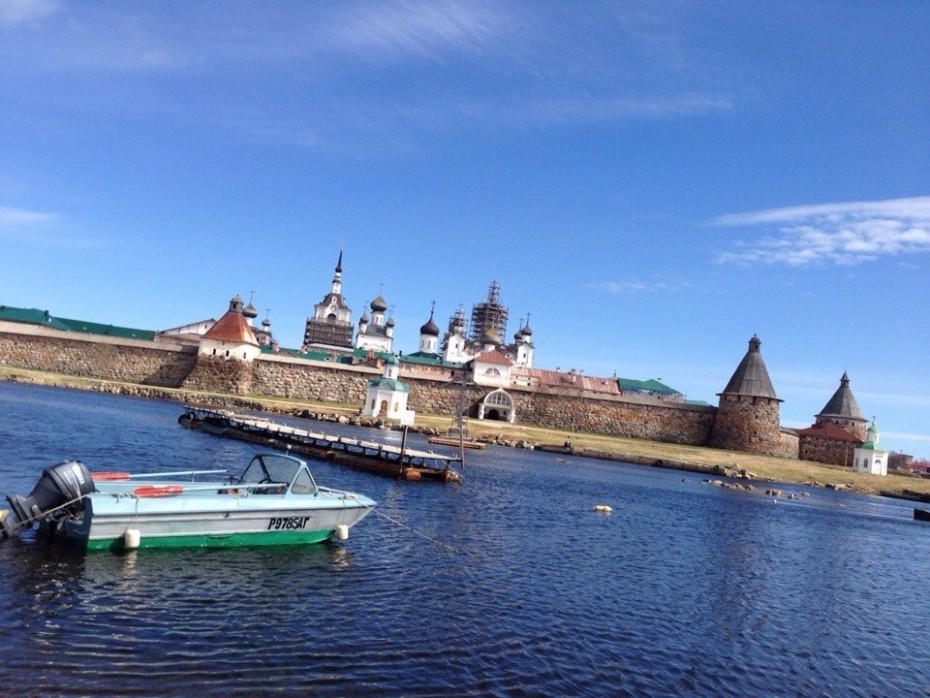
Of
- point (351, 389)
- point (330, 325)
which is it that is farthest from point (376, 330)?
point (351, 389)

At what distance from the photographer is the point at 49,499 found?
13328 millimetres

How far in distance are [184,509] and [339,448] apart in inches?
929

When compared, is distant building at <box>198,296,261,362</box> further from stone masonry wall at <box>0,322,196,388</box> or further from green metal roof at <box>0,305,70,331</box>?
green metal roof at <box>0,305,70,331</box>

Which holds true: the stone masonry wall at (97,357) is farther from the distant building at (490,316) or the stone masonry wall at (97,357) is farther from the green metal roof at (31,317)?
the distant building at (490,316)

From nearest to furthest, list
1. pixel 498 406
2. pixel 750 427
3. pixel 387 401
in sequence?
pixel 387 401 < pixel 750 427 < pixel 498 406

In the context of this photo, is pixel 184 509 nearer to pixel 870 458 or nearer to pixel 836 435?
pixel 870 458

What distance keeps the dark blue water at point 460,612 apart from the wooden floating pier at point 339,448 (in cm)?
514

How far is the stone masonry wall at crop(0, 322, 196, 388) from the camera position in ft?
267

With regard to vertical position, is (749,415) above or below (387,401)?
above

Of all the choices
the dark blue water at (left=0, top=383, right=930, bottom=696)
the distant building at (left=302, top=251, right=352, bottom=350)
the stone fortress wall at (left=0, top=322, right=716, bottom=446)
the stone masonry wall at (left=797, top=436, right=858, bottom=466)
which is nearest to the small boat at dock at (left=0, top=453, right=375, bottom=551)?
the dark blue water at (left=0, top=383, right=930, bottom=696)

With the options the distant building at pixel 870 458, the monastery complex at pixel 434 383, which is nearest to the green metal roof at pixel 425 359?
the monastery complex at pixel 434 383

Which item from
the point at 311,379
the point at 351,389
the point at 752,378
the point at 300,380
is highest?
the point at 752,378

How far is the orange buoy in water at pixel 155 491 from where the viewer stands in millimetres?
14285

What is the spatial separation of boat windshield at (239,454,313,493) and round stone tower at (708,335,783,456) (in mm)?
70906
